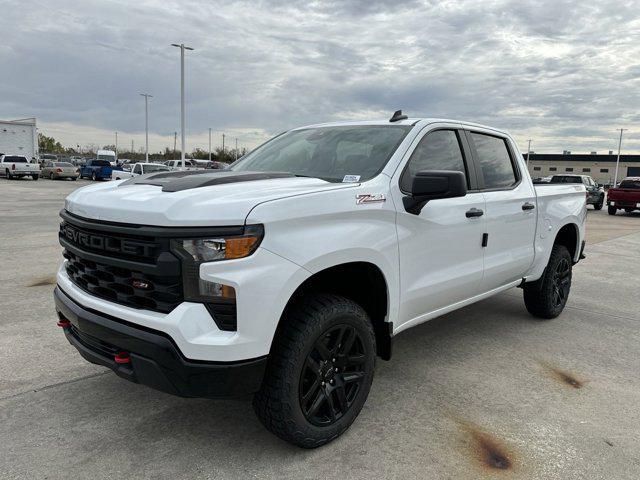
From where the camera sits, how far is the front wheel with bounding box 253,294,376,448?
2504mm

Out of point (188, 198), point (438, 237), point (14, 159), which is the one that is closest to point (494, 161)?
point (438, 237)

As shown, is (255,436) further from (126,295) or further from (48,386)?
(48,386)

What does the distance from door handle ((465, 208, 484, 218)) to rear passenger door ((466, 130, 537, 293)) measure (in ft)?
0.53

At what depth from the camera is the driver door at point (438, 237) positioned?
3.18 metres

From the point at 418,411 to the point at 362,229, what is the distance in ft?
4.14

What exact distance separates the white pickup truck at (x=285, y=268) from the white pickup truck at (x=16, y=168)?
3747 centimetres

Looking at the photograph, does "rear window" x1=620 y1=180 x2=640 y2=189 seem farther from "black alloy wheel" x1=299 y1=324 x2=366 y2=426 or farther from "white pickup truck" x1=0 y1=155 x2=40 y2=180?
"white pickup truck" x1=0 y1=155 x2=40 y2=180

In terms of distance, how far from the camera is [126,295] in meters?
2.49

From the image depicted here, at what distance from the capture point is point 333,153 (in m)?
3.61

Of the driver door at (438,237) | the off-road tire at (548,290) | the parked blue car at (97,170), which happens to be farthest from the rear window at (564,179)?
the parked blue car at (97,170)

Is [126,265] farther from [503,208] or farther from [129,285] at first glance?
[503,208]

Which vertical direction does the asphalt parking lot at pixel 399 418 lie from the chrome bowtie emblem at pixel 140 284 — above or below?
below

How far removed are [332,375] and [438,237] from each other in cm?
120

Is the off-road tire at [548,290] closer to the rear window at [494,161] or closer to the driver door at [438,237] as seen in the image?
the rear window at [494,161]
